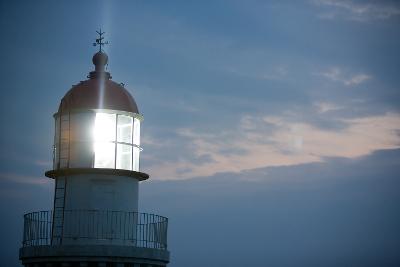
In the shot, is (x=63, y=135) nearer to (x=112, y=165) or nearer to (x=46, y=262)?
(x=112, y=165)

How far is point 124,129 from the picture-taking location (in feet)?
94.7

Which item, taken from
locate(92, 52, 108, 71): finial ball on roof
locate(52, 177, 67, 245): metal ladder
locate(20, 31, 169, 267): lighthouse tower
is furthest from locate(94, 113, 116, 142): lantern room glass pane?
locate(92, 52, 108, 71): finial ball on roof

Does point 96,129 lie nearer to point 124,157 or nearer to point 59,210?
point 124,157

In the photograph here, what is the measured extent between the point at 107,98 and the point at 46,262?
207 inches

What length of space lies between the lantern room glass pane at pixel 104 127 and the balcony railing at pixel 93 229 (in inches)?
87.7

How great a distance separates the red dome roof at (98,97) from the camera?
1124 inches

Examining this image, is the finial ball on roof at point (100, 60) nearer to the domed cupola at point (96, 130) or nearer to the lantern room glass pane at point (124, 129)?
the domed cupola at point (96, 130)

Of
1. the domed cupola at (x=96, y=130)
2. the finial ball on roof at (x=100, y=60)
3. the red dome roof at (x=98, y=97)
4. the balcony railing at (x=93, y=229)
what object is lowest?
the balcony railing at (x=93, y=229)

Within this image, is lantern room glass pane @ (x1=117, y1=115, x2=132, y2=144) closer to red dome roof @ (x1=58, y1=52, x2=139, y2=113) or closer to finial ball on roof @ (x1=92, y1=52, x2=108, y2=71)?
red dome roof @ (x1=58, y1=52, x2=139, y2=113)

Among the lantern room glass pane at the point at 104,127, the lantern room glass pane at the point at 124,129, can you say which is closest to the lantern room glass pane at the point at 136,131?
the lantern room glass pane at the point at 124,129

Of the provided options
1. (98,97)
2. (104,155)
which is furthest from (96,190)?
(98,97)

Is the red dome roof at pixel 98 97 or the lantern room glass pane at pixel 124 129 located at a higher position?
the red dome roof at pixel 98 97

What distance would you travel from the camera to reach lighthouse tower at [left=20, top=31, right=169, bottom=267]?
91.1 ft

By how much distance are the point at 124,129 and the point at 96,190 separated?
214 centimetres
